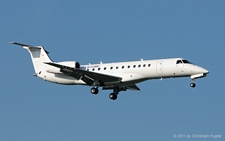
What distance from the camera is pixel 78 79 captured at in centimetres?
3600

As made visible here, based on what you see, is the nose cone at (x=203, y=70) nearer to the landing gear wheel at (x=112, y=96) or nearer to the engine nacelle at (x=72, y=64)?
the landing gear wheel at (x=112, y=96)

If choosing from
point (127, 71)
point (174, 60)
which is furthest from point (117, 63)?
point (174, 60)

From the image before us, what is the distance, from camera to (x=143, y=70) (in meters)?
33.9

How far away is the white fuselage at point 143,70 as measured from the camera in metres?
33.3

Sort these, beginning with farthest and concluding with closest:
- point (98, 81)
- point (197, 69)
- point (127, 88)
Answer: point (127, 88) → point (98, 81) → point (197, 69)

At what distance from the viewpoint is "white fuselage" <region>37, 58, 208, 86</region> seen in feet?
109

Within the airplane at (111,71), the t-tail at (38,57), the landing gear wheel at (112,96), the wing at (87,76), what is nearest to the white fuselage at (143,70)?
the airplane at (111,71)

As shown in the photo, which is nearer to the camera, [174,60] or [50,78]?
[174,60]

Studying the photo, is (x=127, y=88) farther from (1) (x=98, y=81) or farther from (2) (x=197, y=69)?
(2) (x=197, y=69)

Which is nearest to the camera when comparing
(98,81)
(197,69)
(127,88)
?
(197,69)

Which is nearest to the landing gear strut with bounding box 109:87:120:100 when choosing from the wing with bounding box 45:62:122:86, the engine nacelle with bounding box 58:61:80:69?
the wing with bounding box 45:62:122:86

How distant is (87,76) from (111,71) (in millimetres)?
1723

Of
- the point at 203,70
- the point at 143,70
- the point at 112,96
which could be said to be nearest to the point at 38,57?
the point at 112,96

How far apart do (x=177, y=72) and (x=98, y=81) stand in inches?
224
